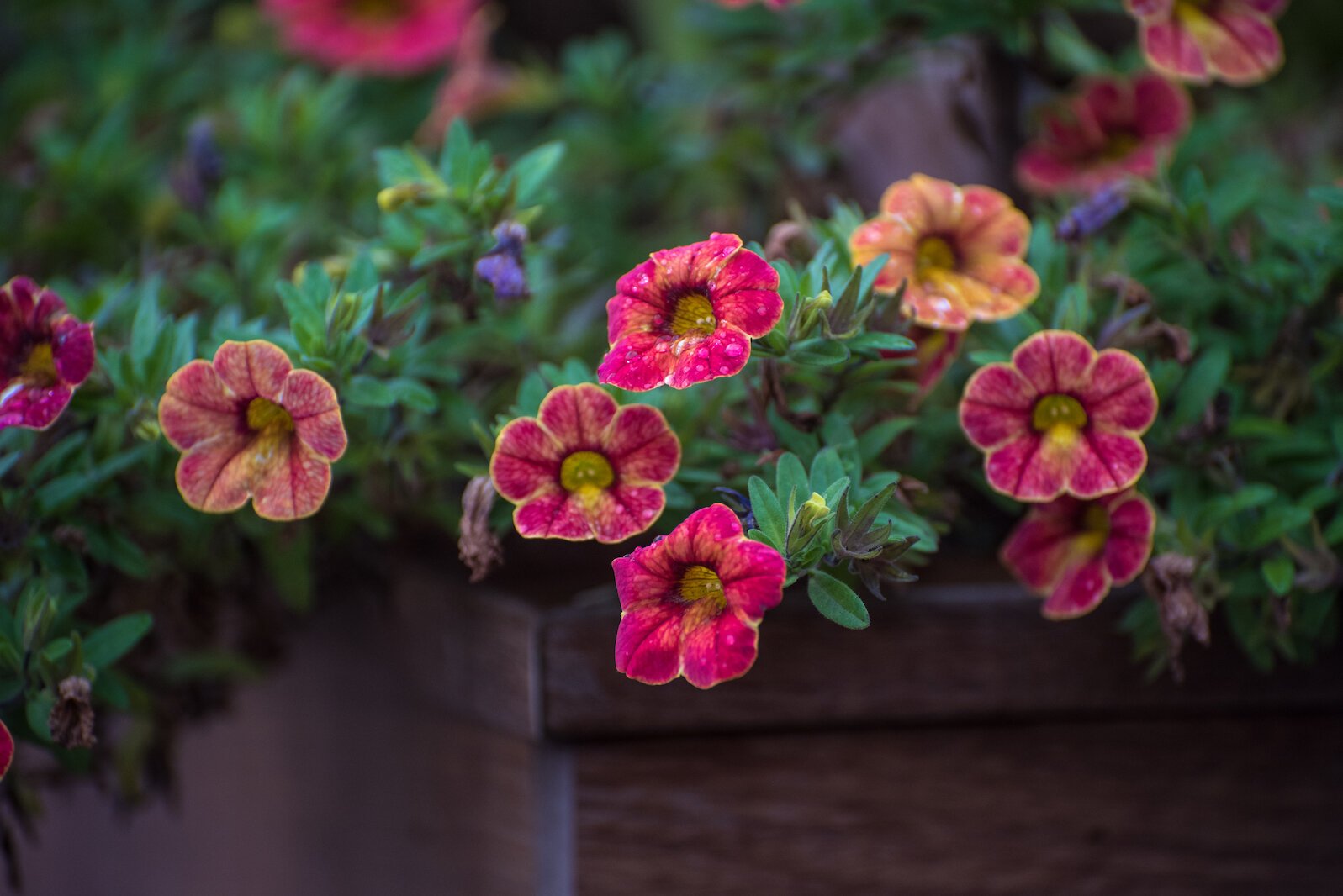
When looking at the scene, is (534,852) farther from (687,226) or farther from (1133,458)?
(687,226)

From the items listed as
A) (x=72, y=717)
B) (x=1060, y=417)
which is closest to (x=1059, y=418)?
(x=1060, y=417)

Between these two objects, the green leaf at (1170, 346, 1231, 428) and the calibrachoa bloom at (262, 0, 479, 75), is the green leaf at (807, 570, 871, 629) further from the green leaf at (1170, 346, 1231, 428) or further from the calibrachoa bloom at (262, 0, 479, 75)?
the calibrachoa bloom at (262, 0, 479, 75)

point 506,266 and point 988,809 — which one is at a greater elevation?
point 506,266

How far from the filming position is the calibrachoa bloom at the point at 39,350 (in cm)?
55

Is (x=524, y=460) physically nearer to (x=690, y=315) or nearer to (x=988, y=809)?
(x=690, y=315)

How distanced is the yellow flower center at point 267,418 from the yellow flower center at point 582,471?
142mm

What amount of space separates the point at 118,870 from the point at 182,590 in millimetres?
474

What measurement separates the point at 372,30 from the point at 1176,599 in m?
0.93

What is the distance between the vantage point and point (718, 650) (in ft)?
1.54

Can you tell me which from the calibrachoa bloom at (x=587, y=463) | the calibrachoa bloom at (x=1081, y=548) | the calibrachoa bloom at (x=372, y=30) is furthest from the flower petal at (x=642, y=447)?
the calibrachoa bloom at (x=372, y=30)

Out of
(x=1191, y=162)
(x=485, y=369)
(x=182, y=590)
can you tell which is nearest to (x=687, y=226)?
(x=485, y=369)

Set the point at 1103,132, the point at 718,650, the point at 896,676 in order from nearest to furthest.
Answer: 1. the point at 718,650
2. the point at 896,676
3. the point at 1103,132

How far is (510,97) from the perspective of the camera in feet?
3.64

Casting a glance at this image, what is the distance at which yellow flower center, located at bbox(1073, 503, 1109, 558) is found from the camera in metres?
0.61
